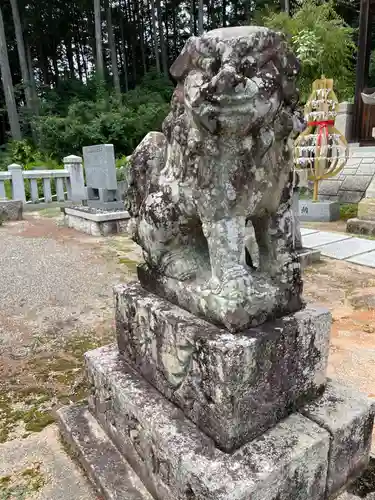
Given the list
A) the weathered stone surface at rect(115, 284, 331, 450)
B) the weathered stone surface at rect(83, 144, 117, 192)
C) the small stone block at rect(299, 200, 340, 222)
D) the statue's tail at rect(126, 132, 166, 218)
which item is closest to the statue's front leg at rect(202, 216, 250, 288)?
the weathered stone surface at rect(115, 284, 331, 450)

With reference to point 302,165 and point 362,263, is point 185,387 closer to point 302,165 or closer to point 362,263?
point 362,263

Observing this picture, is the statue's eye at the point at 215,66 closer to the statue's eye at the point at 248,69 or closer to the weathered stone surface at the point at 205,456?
the statue's eye at the point at 248,69

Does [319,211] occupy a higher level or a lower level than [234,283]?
lower

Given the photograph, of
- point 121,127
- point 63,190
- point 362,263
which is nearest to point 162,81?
point 121,127

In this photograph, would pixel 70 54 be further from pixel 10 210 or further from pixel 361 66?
Answer: pixel 10 210

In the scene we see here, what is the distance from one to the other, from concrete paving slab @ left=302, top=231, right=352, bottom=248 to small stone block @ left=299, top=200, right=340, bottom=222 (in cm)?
96

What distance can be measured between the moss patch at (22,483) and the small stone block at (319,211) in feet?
18.2

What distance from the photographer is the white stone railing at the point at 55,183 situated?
878cm

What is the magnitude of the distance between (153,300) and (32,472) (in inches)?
31.8

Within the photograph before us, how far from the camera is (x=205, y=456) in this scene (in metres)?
1.13

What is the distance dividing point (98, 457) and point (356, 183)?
718 cm

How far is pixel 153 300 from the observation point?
1.47 m

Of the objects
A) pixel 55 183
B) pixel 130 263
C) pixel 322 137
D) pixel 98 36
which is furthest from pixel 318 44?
pixel 130 263

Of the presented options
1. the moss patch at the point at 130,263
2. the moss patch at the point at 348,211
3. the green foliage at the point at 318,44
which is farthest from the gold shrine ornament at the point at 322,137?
the green foliage at the point at 318,44
